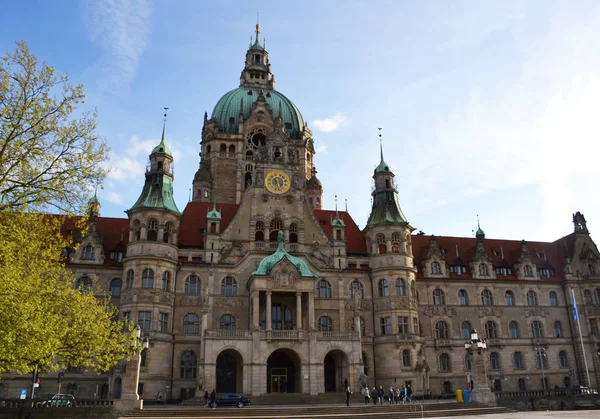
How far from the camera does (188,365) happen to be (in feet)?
155

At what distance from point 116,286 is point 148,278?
4.40 meters

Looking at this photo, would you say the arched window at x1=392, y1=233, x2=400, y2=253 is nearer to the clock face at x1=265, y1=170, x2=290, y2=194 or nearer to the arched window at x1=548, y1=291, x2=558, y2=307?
the clock face at x1=265, y1=170, x2=290, y2=194

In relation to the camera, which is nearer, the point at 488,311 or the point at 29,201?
the point at 29,201

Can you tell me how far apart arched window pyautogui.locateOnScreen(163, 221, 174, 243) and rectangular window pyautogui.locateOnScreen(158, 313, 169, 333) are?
7143 mm

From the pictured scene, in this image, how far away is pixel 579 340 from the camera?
5688 cm

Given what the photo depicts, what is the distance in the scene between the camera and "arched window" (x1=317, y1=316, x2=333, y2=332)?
50.7m

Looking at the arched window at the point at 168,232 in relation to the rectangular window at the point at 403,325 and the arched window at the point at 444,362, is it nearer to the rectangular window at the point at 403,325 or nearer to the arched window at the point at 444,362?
the rectangular window at the point at 403,325

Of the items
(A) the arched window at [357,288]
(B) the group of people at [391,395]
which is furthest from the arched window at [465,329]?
(A) the arched window at [357,288]

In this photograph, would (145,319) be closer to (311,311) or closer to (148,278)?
(148,278)

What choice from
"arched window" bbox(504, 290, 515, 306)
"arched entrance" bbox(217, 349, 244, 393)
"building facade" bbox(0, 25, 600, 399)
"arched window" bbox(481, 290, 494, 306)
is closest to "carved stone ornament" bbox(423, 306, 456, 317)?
"building facade" bbox(0, 25, 600, 399)

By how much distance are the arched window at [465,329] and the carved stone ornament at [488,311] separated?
1741 mm

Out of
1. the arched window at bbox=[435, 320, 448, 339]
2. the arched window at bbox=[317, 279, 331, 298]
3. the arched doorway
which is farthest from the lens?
the arched window at bbox=[435, 320, 448, 339]

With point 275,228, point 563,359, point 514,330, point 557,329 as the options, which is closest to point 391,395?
point 275,228

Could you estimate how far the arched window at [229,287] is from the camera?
49.7 m
